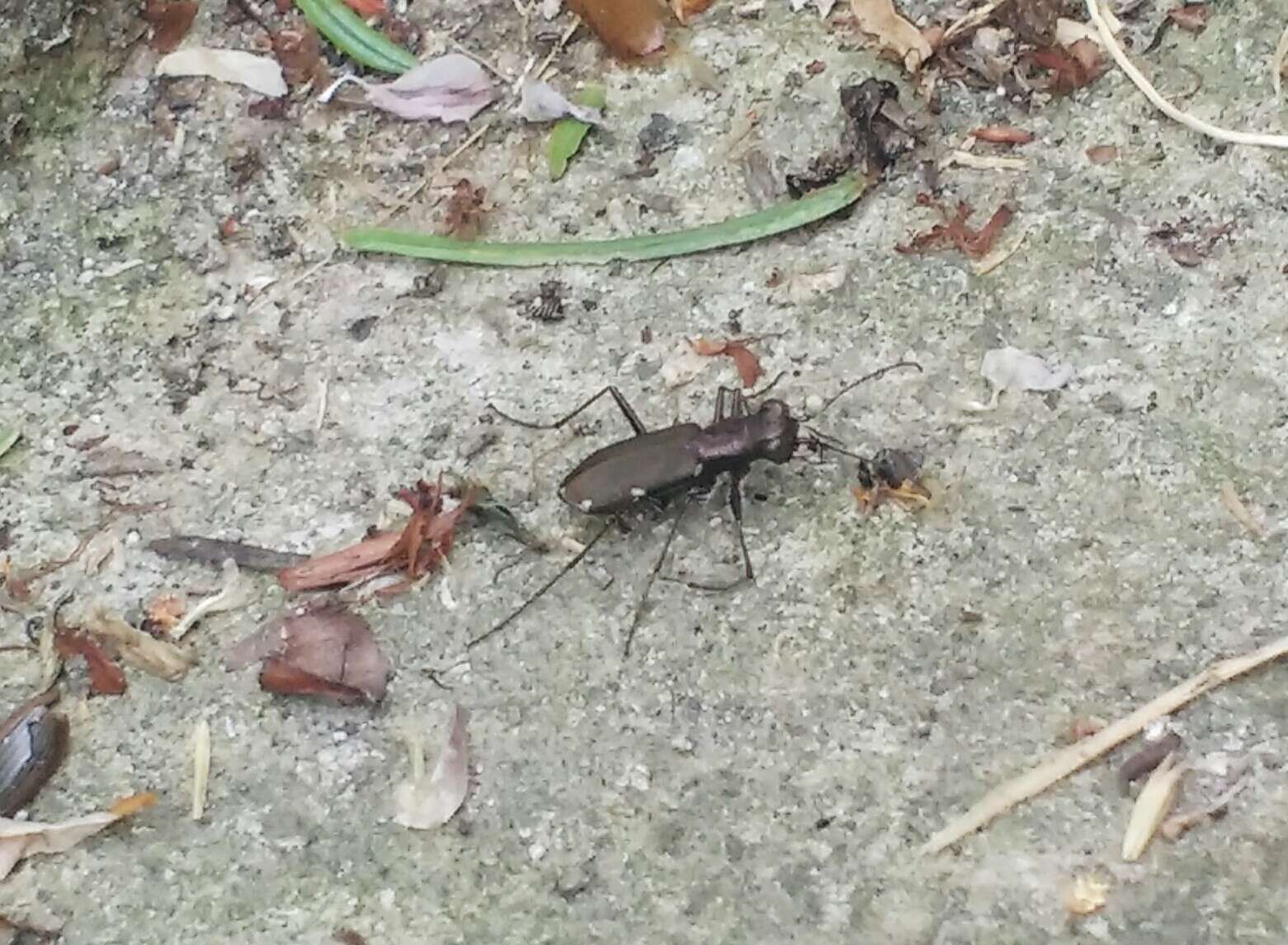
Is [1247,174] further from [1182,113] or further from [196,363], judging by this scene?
[196,363]

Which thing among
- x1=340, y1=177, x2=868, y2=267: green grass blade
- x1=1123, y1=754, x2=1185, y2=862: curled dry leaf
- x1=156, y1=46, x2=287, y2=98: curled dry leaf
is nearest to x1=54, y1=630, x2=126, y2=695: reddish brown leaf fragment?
x1=340, y1=177, x2=868, y2=267: green grass blade

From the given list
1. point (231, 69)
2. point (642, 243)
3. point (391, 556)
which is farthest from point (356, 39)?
point (391, 556)

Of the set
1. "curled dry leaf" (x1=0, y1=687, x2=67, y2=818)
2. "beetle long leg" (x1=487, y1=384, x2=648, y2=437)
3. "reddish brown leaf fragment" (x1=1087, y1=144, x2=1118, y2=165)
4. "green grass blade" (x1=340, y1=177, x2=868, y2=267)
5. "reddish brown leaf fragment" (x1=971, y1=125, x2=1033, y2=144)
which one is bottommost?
"curled dry leaf" (x1=0, y1=687, x2=67, y2=818)

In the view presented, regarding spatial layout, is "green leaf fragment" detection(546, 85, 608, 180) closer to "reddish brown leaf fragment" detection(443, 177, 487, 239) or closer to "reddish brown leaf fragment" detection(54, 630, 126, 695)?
"reddish brown leaf fragment" detection(443, 177, 487, 239)

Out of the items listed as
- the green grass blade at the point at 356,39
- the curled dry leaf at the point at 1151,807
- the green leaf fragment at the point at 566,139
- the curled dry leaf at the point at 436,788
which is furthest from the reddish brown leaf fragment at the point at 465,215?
the curled dry leaf at the point at 1151,807

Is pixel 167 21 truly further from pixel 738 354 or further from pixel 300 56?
pixel 738 354

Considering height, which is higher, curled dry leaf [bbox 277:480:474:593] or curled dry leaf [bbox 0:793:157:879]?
curled dry leaf [bbox 277:480:474:593]

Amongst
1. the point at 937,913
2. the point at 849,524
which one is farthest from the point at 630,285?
the point at 937,913

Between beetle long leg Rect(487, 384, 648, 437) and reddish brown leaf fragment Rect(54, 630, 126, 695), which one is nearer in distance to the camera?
reddish brown leaf fragment Rect(54, 630, 126, 695)
